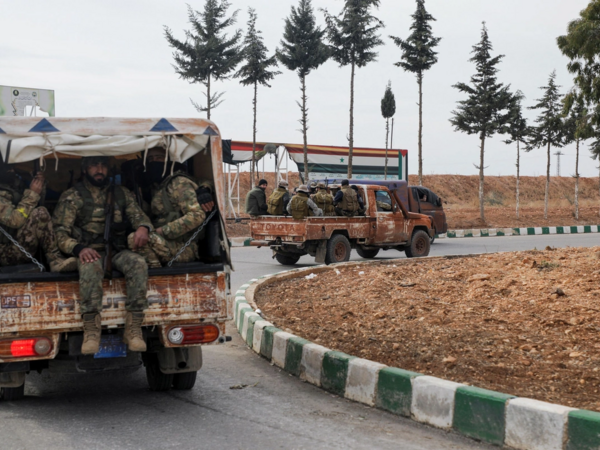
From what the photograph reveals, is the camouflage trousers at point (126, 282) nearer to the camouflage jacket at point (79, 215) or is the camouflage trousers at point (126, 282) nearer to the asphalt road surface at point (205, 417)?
the camouflage jacket at point (79, 215)

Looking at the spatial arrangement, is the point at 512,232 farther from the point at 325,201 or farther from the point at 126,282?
the point at 126,282

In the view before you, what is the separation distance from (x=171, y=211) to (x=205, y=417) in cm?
177

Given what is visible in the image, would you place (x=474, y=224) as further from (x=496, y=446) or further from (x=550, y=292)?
(x=496, y=446)

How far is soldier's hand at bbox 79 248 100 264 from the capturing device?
5.27 m

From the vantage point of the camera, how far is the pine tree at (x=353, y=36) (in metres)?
33.8

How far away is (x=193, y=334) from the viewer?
5.54 metres

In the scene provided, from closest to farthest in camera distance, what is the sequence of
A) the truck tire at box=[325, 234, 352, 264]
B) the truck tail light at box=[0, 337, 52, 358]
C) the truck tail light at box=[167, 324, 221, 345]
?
1. the truck tail light at box=[0, 337, 52, 358]
2. the truck tail light at box=[167, 324, 221, 345]
3. the truck tire at box=[325, 234, 352, 264]

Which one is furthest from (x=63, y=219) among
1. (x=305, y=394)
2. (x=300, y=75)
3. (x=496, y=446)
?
(x=300, y=75)

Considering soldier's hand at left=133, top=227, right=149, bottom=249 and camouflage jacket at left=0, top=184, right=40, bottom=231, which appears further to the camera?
soldier's hand at left=133, top=227, right=149, bottom=249

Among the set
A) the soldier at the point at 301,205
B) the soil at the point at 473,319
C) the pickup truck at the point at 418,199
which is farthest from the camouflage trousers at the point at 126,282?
the pickup truck at the point at 418,199

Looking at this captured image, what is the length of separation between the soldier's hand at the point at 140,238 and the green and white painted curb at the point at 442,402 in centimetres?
179

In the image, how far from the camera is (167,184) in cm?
611

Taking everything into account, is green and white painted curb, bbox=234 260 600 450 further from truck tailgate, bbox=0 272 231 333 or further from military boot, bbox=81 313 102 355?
military boot, bbox=81 313 102 355

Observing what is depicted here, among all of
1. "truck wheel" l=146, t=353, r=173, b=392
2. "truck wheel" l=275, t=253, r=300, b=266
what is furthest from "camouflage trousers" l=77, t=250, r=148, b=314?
"truck wheel" l=275, t=253, r=300, b=266
